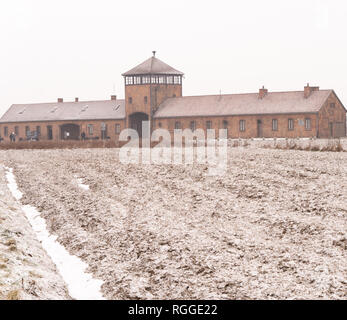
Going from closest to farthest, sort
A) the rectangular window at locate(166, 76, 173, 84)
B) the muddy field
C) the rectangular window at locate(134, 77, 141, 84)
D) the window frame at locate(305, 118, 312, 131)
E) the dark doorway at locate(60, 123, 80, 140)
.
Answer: the muddy field
the window frame at locate(305, 118, 312, 131)
the rectangular window at locate(134, 77, 141, 84)
the rectangular window at locate(166, 76, 173, 84)
the dark doorway at locate(60, 123, 80, 140)

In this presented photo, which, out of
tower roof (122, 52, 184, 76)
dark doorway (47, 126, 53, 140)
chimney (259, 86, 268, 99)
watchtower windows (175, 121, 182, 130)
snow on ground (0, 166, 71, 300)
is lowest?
snow on ground (0, 166, 71, 300)

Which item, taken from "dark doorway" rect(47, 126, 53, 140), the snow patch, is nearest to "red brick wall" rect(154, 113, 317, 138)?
"dark doorway" rect(47, 126, 53, 140)

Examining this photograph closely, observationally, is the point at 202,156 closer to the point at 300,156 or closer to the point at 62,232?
the point at 300,156

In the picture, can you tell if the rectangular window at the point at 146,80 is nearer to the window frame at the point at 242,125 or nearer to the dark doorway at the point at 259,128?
the window frame at the point at 242,125

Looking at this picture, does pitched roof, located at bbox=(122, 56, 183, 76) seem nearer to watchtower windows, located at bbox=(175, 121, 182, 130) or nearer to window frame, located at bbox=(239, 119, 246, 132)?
watchtower windows, located at bbox=(175, 121, 182, 130)

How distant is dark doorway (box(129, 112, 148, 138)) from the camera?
60625 millimetres

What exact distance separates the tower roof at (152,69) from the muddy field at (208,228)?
3933 cm

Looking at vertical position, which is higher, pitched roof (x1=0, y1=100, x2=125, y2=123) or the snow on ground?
pitched roof (x1=0, y1=100, x2=125, y2=123)

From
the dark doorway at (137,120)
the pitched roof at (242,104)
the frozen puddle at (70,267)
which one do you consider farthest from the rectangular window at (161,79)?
the frozen puddle at (70,267)

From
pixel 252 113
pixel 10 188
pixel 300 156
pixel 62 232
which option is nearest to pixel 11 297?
pixel 62 232

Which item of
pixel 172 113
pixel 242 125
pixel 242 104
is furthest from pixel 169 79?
pixel 242 125

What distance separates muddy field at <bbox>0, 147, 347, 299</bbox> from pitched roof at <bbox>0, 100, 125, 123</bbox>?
4319 centimetres

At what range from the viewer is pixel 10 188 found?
1992 cm
